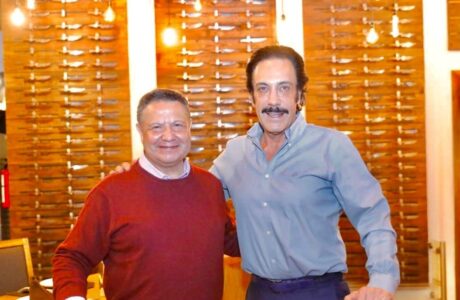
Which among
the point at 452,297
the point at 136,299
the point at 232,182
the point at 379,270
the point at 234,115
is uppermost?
the point at 234,115

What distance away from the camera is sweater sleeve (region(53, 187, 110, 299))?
5.95ft

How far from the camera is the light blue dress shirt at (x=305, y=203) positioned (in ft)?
6.15

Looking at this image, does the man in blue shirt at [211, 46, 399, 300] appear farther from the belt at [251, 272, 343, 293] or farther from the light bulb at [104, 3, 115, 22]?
the light bulb at [104, 3, 115, 22]

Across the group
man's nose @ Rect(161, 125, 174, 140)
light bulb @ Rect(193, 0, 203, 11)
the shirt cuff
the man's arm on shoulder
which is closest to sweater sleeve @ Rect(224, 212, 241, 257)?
the man's arm on shoulder

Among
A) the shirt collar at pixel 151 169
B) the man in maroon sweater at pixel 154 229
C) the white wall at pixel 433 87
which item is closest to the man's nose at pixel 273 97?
the man in maroon sweater at pixel 154 229

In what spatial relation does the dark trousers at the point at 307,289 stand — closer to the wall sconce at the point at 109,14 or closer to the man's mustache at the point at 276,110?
the man's mustache at the point at 276,110

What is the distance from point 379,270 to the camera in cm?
166

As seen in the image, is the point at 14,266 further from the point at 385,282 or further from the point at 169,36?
the point at 385,282

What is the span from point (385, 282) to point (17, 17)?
3555 mm

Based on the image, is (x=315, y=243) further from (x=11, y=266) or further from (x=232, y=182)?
(x=11, y=266)

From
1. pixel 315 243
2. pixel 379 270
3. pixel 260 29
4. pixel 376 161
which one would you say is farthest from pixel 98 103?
pixel 379 270

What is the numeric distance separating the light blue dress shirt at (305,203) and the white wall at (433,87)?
2563 mm

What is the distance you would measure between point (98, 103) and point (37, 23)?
0.76 metres

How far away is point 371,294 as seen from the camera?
62.9 inches
